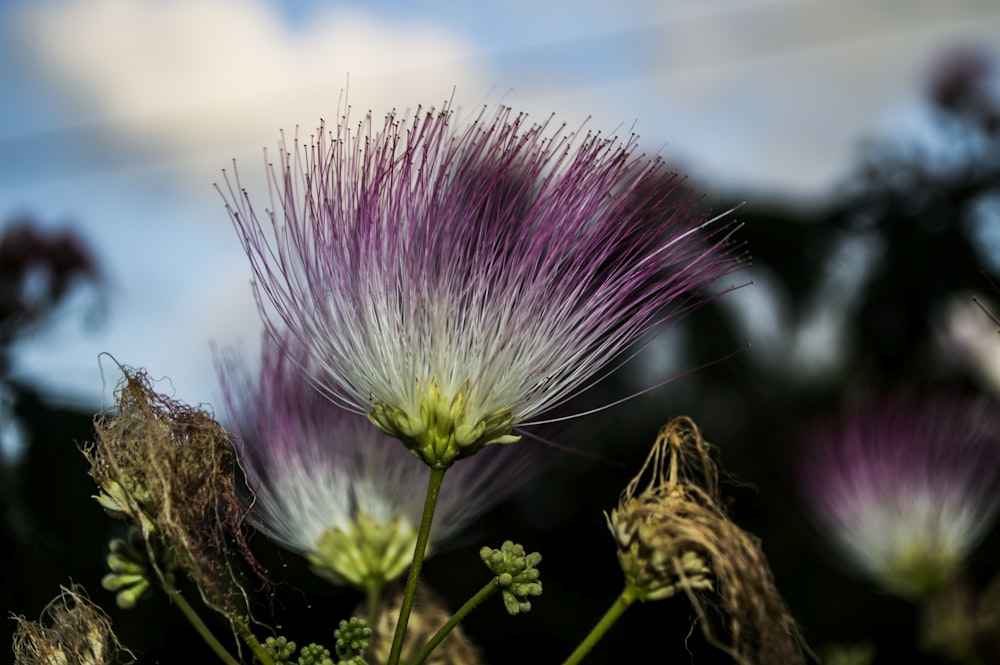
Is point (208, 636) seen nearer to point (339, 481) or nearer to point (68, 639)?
point (68, 639)

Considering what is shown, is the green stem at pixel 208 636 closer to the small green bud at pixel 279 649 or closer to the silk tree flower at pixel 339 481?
the small green bud at pixel 279 649

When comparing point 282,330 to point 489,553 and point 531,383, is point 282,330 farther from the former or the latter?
point 489,553

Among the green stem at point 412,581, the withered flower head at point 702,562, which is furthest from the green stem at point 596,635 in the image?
the green stem at point 412,581

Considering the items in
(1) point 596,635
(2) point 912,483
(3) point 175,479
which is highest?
(2) point 912,483

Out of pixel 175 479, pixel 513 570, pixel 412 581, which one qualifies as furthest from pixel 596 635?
pixel 175 479

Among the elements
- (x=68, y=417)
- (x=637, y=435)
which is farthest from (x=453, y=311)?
(x=637, y=435)
